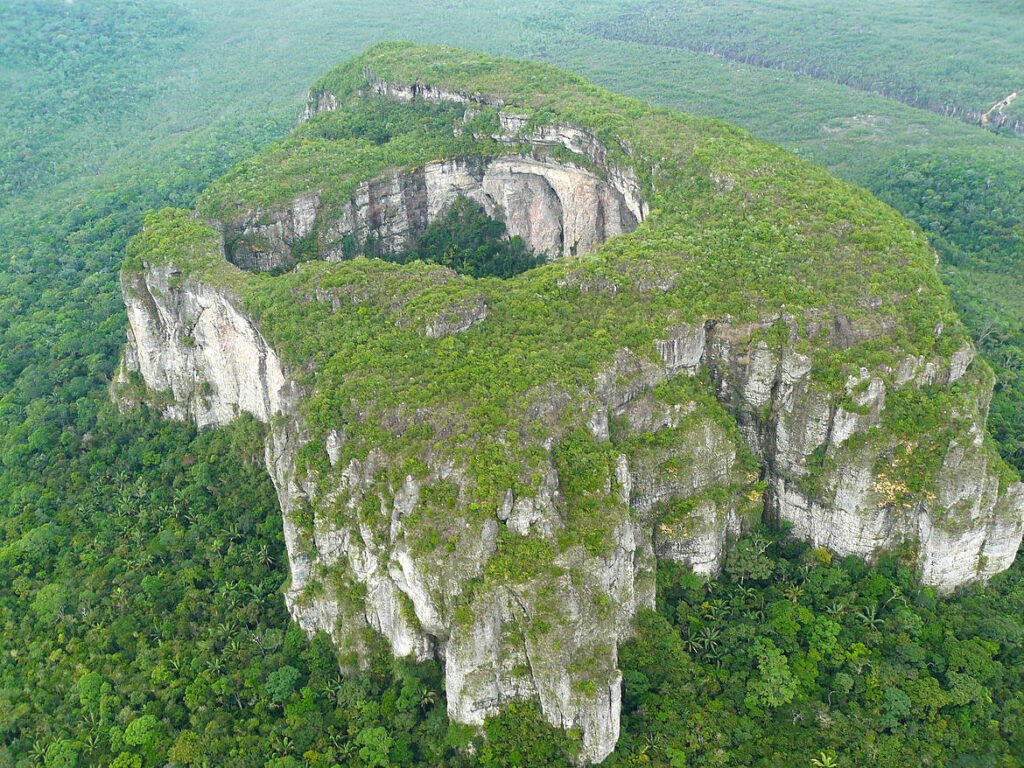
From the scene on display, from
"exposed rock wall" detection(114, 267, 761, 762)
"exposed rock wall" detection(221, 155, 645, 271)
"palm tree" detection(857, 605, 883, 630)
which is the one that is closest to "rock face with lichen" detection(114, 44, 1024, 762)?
"exposed rock wall" detection(114, 267, 761, 762)

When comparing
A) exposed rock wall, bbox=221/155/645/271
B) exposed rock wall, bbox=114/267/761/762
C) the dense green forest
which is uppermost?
exposed rock wall, bbox=221/155/645/271

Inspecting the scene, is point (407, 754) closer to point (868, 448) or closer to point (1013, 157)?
point (868, 448)

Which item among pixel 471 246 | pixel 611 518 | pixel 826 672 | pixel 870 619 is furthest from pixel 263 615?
pixel 471 246

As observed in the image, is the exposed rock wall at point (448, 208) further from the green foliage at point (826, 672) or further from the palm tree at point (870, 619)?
the palm tree at point (870, 619)

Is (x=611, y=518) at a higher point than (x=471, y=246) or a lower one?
A: lower

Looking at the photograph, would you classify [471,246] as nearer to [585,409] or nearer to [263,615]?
[585,409]

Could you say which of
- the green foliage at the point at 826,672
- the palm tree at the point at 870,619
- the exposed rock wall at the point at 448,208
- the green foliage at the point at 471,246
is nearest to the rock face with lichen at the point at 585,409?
the green foliage at the point at 826,672

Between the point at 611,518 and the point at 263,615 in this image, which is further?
the point at 263,615

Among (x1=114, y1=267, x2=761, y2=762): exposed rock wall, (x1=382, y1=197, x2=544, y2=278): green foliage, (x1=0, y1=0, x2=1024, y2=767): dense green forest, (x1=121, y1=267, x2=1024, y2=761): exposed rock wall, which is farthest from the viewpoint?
(x1=382, y1=197, x2=544, y2=278): green foliage

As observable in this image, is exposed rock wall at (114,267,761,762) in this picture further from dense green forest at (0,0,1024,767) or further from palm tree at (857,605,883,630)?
palm tree at (857,605,883,630)
